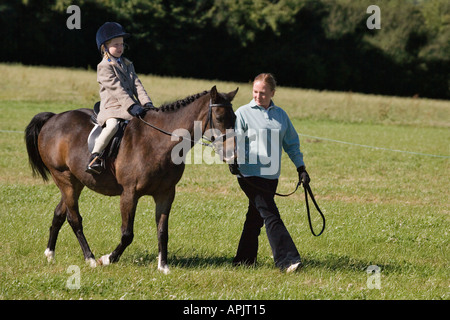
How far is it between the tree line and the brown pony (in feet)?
169

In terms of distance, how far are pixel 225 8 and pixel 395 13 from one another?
20.0 m

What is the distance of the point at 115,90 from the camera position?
6.98 m

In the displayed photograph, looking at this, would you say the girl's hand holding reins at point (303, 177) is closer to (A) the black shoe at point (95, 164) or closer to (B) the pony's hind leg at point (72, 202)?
(A) the black shoe at point (95, 164)

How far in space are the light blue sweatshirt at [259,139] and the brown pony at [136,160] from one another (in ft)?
1.65

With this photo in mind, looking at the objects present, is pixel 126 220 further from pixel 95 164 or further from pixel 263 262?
pixel 263 262

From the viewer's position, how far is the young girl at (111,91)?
6.96 meters

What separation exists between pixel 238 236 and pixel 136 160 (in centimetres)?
273

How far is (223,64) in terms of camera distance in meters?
64.5

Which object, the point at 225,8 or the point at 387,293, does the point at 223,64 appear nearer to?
the point at 225,8

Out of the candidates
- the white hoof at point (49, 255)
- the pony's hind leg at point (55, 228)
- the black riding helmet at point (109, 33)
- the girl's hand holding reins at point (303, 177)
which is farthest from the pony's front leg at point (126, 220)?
the girl's hand holding reins at point (303, 177)

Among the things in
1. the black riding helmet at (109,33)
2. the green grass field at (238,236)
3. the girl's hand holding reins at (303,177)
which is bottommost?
the green grass field at (238,236)

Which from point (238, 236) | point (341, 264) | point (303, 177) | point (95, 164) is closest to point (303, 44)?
point (238, 236)

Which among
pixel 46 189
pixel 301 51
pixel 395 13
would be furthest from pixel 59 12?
pixel 46 189
